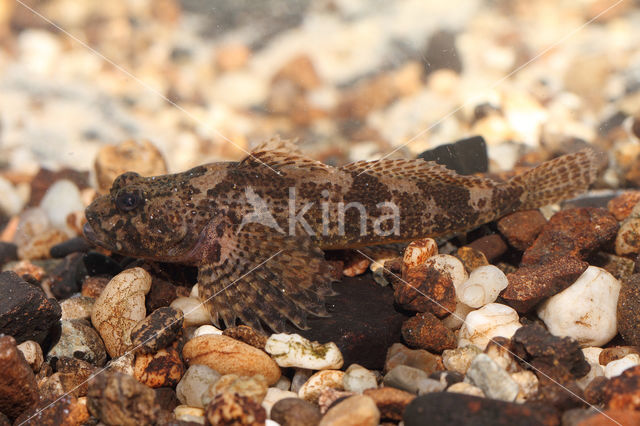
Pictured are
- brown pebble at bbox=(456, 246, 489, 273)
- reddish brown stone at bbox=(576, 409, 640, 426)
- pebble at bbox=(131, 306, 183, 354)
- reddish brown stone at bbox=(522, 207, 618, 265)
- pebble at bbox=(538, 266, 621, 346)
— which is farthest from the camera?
brown pebble at bbox=(456, 246, 489, 273)

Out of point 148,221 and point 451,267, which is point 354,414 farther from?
point 148,221

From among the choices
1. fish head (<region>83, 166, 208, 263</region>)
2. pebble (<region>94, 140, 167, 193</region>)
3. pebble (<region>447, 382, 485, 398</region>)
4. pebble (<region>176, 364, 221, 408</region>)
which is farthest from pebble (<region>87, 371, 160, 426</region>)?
pebble (<region>94, 140, 167, 193</region>)

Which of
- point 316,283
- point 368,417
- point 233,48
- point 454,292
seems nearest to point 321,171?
point 316,283

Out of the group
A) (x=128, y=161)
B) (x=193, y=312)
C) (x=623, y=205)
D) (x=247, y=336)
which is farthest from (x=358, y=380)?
(x=128, y=161)

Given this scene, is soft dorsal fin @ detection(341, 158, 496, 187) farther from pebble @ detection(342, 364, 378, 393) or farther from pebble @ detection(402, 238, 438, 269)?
pebble @ detection(342, 364, 378, 393)

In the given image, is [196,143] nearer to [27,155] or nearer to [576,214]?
[27,155]
